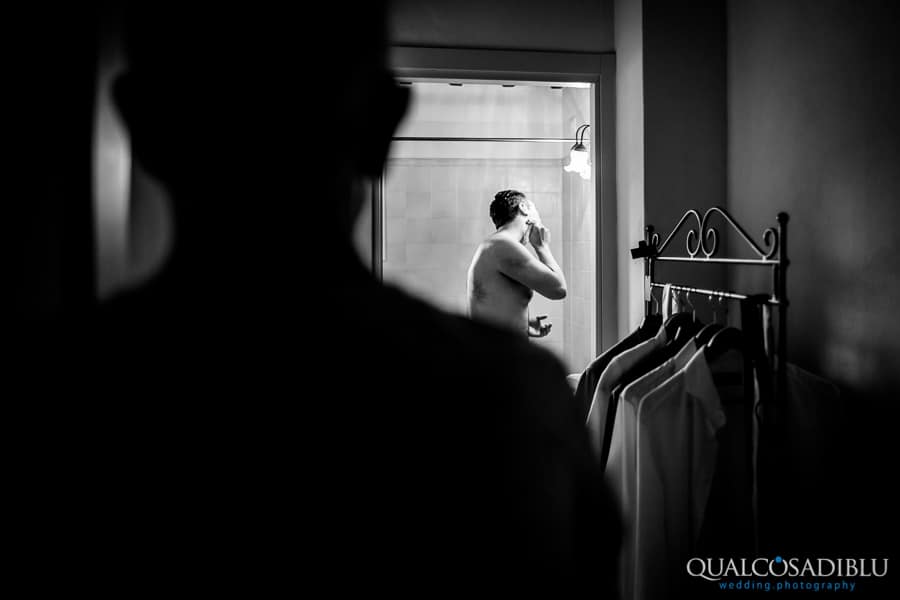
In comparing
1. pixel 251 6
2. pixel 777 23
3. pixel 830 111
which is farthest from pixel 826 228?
pixel 251 6

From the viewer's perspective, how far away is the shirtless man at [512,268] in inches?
75.4

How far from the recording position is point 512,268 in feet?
6.32

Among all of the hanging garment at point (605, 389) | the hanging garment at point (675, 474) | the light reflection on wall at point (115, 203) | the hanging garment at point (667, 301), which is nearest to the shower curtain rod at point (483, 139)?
the hanging garment at point (667, 301)

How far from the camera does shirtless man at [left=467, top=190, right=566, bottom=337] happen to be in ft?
6.28

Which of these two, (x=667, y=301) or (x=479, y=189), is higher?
(x=479, y=189)

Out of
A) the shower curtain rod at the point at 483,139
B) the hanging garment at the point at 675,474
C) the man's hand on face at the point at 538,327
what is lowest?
the hanging garment at the point at 675,474

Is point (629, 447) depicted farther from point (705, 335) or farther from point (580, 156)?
point (580, 156)

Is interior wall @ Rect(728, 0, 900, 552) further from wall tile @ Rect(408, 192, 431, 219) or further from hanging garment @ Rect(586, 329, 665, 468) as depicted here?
wall tile @ Rect(408, 192, 431, 219)

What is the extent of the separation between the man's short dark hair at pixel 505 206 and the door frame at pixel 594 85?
0.82 feet

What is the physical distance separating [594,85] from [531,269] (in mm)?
613

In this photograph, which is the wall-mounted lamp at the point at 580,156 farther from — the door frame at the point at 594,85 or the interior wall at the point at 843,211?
the interior wall at the point at 843,211

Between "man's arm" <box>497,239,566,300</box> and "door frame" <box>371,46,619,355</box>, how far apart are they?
141 millimetres

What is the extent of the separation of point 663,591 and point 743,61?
134 centimetres

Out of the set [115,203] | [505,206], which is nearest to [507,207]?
[505,206]
